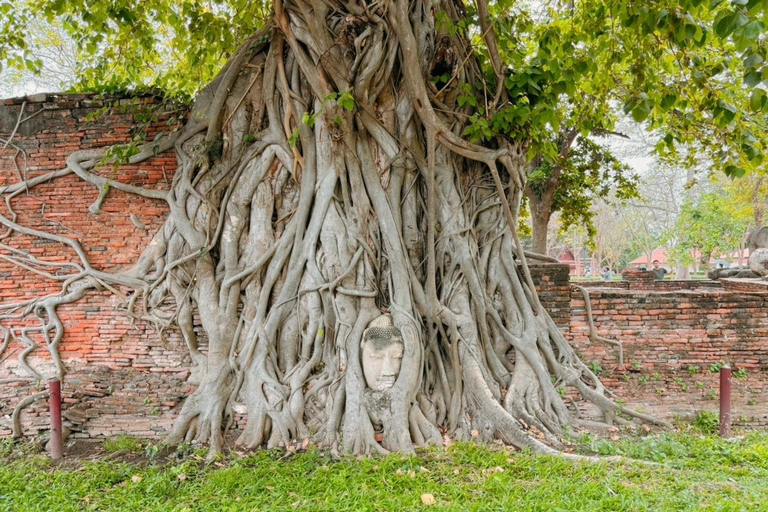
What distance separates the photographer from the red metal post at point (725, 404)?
398 centimetres

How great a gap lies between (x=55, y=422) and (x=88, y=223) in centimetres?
201

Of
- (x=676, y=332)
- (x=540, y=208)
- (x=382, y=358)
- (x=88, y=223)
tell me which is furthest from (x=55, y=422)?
(x=540, y=208)

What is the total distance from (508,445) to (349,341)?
1.41m

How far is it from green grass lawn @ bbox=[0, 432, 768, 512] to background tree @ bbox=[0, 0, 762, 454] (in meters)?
0.34

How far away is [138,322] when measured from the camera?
4.85 m

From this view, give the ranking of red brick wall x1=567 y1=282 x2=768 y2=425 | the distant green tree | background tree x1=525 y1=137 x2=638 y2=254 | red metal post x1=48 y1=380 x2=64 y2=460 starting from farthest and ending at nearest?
1. the distant green tree
2. background tree x1=525 y1=137 x2=638 y2=254
3. red brick wall x1=567 y1=282 x2=768 y2=425
4. red metal post x1=48 y1=380 x2=64 y2=460

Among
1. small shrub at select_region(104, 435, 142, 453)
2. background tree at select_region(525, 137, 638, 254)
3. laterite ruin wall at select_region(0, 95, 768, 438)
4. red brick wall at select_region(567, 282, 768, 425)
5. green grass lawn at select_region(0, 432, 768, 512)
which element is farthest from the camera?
background tree at select_region(525, 137, 638, 254)

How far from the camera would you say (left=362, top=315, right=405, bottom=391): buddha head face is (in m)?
3.90

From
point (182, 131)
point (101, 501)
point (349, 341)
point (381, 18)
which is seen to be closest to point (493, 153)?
point (381, 18)

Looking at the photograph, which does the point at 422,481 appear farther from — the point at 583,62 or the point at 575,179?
the point at 575,179

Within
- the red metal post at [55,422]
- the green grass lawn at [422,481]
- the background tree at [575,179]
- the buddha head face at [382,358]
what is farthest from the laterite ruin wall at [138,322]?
the background tree at [575,179]

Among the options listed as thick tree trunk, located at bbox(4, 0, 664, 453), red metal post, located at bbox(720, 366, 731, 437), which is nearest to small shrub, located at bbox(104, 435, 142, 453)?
thick tree trunk, located at bbox(4, 0, 664, 453)

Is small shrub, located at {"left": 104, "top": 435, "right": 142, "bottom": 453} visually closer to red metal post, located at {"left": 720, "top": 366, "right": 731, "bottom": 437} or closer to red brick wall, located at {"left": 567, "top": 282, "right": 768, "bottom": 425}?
red brick wall, located at {"left": 567, "top": 282, "right": 768, "bottom": 425}

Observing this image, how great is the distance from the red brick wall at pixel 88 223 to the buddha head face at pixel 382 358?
193 cm
